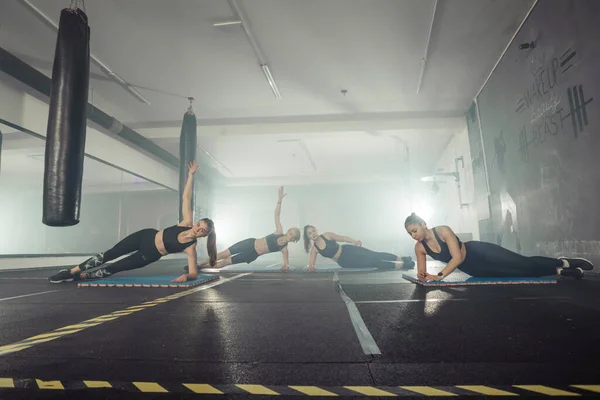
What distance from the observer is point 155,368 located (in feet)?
4.23

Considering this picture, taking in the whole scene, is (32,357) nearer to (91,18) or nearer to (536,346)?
(536,346)

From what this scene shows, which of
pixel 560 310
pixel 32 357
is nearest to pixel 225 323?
pixel 32 357

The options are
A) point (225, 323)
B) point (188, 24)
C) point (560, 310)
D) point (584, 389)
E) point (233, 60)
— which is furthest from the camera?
point (233, 60)

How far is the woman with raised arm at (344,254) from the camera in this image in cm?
627

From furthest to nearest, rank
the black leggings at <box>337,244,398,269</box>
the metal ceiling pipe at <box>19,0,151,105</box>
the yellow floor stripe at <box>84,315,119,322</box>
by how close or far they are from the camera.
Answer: the black leggings at <box>337,244,398,269</box>, the metal ceiling pipe at <box>19,0,151,105</box>, the yellow floor stripe at <box>84,315,119,322</box>

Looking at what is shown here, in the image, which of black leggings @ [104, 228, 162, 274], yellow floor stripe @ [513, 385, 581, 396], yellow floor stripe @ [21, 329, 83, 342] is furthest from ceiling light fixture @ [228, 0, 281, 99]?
yellow floor stripe @ [513, 385, 581, 396]

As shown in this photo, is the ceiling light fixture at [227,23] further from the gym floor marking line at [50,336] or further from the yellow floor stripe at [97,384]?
the yellow floor stripe at [97,384]

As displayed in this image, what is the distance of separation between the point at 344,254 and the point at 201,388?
5555mm

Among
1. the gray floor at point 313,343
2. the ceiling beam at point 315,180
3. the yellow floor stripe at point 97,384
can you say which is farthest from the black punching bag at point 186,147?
the ceiling beam at point 315,180

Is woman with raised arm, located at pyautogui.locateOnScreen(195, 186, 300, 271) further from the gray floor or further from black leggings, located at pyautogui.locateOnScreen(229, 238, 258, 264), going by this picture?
the gray floor

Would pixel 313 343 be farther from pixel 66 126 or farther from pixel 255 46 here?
pixel 255 46

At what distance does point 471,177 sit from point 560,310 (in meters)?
7.77

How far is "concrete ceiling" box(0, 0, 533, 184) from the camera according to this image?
534cm

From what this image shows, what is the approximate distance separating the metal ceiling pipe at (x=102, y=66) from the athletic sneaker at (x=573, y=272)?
8.09 m
